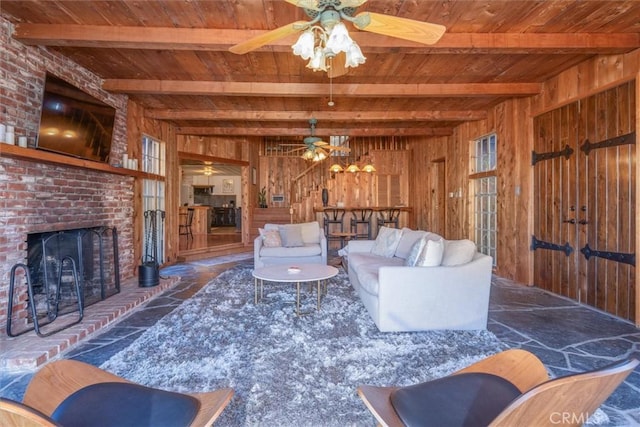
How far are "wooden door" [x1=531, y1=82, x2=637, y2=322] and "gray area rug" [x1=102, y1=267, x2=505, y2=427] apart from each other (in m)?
1.76

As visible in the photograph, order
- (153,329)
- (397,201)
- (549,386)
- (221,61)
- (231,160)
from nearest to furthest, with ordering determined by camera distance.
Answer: (549,386)
(153,329)
(221,61)
(231,160)
(397,201)

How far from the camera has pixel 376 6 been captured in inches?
105

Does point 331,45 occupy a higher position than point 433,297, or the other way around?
point 331,45

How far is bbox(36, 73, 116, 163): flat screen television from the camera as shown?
9.77 feet

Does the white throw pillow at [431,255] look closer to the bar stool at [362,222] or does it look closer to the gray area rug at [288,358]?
the gray area rug at [288,358]

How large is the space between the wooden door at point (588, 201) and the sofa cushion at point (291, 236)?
142 inches

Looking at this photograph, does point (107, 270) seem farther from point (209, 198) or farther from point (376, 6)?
point (209, 198)

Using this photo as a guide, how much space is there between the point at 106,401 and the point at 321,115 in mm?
5048

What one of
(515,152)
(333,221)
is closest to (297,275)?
(515,152)

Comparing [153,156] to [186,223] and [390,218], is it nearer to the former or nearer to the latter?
[186,223]

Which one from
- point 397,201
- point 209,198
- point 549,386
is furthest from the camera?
point 209,198

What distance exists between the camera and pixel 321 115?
5.52 meters

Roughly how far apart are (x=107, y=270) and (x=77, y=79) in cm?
238

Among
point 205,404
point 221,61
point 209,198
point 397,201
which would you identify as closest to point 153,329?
point 205,404
